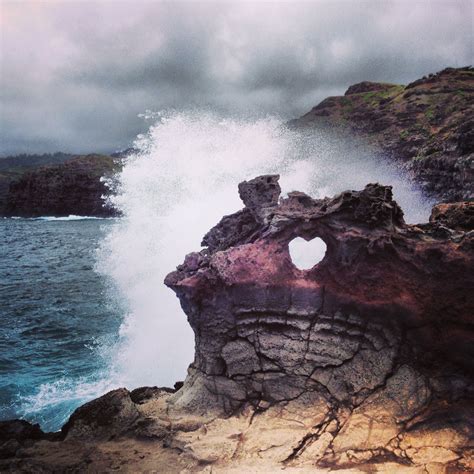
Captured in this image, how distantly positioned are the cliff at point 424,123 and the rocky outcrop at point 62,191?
4545cm

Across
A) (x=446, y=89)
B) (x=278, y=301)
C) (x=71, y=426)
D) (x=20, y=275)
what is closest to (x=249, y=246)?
(x=278, y=301)

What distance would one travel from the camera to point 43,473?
12.6ft

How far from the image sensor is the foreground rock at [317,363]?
386 cm

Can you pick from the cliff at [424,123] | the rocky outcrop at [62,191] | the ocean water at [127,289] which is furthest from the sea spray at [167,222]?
the rocky outcrop at [62,191]

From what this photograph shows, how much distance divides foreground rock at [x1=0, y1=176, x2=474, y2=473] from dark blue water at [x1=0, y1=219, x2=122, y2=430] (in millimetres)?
3685

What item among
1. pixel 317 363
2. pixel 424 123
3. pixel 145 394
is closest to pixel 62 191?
pixel 424 123

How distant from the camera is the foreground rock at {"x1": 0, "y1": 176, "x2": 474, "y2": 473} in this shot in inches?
152

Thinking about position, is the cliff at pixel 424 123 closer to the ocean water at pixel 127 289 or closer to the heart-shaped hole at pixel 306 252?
the ocean water at pixel 127 289

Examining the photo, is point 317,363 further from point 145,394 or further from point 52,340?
point 52,340

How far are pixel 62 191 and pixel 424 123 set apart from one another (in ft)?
244

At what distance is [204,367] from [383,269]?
2.39m

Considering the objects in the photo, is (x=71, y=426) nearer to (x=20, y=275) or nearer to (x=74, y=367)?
(x=74, y=367)

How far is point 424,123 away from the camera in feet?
189

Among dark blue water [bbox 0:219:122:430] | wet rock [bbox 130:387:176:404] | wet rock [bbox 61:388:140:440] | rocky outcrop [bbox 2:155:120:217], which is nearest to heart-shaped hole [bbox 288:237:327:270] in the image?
dark blue water [bbox 0:219:122:430]
